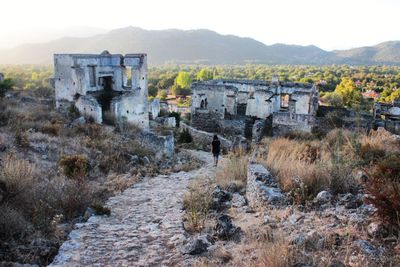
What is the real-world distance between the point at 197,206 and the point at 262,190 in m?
1.20

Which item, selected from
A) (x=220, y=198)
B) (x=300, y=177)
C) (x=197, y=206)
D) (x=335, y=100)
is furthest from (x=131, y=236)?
(x=335, y=100)

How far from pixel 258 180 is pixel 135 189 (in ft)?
11.4

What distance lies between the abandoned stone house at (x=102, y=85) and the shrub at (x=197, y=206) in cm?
1077

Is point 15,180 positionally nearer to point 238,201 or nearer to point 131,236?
point 131,236

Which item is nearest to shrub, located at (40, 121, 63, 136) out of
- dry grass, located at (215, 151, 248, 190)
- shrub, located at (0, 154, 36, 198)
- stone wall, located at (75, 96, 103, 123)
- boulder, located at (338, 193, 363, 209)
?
stone wall, located at (75, 96, 103, 123)

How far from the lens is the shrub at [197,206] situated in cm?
586

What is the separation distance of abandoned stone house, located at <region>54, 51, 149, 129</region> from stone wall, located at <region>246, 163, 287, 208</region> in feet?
37.8

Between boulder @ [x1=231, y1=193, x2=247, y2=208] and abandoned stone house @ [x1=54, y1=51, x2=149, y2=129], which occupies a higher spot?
abandoned stone house @ [x1=54, y1=51, x2=149, y2=129]

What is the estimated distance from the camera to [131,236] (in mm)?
5824

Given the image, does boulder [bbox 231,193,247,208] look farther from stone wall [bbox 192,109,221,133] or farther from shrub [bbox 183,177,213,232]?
stone wall [bbox 192,109,221,133]

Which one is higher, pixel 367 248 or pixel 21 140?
pixel 367 248

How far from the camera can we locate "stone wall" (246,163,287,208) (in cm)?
610

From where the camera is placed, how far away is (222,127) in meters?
25.9

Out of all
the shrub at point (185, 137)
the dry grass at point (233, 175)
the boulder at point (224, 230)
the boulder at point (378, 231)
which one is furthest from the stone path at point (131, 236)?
the shrub at point (185, 137)
